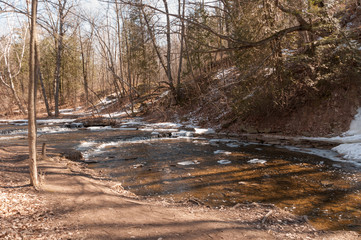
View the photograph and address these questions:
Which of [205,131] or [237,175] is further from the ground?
[205,131]

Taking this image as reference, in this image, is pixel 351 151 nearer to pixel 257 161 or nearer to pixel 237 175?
pixel 257 161

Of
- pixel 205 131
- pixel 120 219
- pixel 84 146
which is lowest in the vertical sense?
pixel 84 146

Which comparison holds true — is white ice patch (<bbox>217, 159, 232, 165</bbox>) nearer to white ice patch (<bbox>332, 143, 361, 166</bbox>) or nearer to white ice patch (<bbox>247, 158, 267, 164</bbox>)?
white ice patch (<bbox>247, 158, 267, 164</bbox>)

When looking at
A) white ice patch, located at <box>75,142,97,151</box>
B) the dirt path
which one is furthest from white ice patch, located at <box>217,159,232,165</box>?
white ice patch, located at <box>75,142,97,151</box>

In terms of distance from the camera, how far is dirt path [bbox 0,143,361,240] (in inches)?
139

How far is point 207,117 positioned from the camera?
1817 centimetres

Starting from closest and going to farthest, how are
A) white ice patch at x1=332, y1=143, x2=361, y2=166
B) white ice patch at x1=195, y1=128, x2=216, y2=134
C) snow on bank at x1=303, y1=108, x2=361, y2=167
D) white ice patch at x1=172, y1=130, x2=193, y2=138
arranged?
white ice patch at x1=332, y1=143, x2=361, y2=166, snow on bank at x1=303, y1=108, x2=361, y2=167, white ice patch at x1=195, y1=128, x2=216, y2=134, white ice patch at x1=172, y1=130, x2=193, y2=138

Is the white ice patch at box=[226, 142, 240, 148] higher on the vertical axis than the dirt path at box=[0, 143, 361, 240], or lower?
lower

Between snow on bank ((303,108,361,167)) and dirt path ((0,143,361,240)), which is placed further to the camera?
snow on bank ((303,108,361,167))

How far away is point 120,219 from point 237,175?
4.70 m

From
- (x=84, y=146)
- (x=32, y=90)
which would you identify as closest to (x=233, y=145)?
(x=84, y=146)

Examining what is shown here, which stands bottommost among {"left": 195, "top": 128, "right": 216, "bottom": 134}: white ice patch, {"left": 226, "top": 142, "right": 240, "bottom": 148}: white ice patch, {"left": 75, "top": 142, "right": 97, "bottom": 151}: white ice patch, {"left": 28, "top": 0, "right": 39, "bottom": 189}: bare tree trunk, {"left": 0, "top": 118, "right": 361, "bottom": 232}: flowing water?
{"left": 0, "top": 118, "right": 361, "bottom": 232}: flowing water

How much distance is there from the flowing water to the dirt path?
2.64 feet

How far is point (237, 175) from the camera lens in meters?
7.71
